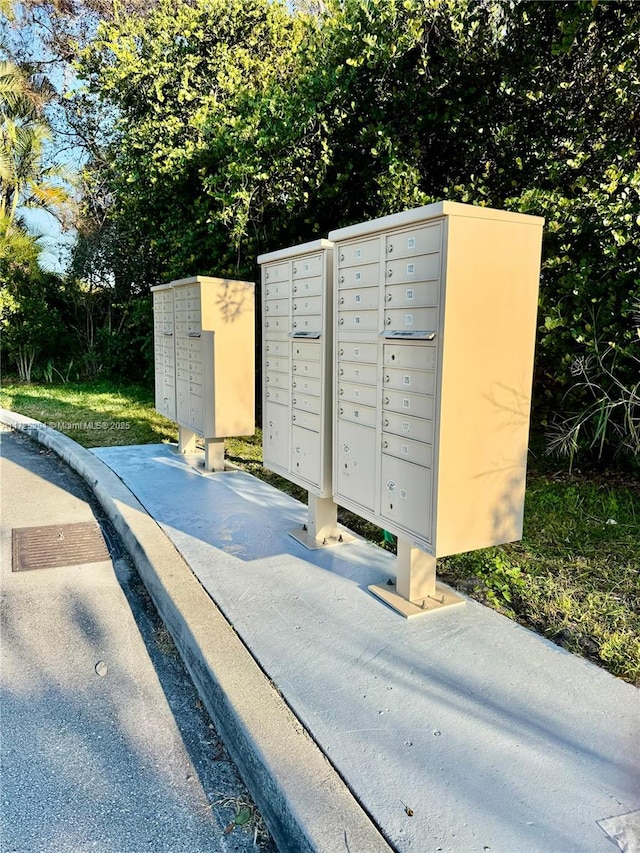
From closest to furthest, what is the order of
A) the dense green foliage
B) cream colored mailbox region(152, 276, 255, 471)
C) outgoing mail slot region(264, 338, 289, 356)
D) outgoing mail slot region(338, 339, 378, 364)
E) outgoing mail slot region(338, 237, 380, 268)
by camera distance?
outgoing mail slot region(338, 237, 380, 268) < outgoing mail slot region(338, 339, 378, 364) < outgoing mail slot region(264, 338, 289, 356) < the dense green foliage < cream colored mailbox region(152, 276, 255, 471)

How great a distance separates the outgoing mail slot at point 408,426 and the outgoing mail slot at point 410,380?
5.5 inches

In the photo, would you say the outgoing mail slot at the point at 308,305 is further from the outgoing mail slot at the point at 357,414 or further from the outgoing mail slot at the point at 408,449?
the outgoing mail slot at the point at 408,449

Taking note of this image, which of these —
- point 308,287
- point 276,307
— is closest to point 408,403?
point 308,287

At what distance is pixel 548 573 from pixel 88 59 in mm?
8758

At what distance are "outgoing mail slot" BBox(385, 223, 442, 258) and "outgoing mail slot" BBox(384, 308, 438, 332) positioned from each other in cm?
26

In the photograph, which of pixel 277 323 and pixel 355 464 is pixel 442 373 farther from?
pixel 277 323

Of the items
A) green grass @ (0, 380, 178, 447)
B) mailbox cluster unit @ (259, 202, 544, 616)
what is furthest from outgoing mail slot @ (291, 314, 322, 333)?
green grass @ (0, 380, 178, 447)

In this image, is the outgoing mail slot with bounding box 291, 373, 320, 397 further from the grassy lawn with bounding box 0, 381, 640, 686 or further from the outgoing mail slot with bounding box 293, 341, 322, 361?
the grassy lawn with bounding box 0, 381, 640, 686

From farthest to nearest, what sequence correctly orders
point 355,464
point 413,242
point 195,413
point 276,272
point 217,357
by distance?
point 195,413
point 217,357
point 276,272
point 355,464
point 413,242

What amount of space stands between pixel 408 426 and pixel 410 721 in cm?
135

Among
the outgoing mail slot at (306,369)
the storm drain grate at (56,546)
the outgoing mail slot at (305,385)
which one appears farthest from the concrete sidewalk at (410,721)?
the outgoing mail slot at (306,369)

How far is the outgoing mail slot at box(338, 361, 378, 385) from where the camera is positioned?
3404mm

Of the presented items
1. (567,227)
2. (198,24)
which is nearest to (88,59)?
(198,24)

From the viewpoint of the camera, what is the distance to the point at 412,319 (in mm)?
3016
